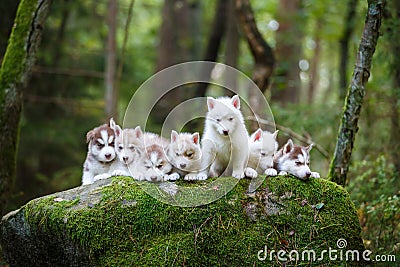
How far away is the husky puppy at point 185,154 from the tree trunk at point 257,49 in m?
5.17

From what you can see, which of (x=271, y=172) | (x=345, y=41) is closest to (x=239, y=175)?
(x=271, y=172)

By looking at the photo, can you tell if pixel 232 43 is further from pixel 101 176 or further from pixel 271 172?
pixel 271 172

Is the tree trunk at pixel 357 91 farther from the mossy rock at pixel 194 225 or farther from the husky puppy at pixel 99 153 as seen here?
the husky puppy at pixel 99 153

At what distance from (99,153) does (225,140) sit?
1.72 metres

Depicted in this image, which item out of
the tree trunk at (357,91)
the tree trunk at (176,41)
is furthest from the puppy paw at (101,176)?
the tree trunk at (176,41)

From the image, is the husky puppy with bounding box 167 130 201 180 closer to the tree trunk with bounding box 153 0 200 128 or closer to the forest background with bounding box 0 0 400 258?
the forest background with bounding box 0 0 400 258

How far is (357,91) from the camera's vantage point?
6.50 meters

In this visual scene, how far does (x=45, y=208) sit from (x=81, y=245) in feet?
2.20

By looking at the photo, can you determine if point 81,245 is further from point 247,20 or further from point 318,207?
point 247,20

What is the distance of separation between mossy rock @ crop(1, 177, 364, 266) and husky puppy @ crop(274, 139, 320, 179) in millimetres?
145

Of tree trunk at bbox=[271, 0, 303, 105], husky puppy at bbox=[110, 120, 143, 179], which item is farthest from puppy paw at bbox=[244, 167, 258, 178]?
tree trunk at bbox=[271, 0, 303, 105]

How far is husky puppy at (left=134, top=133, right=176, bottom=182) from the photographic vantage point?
579 cm

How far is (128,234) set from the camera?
211 inches

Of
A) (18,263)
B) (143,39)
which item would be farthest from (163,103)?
(18,263)
